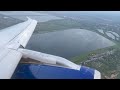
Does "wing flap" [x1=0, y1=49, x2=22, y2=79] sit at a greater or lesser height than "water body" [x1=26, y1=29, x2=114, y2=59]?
greater

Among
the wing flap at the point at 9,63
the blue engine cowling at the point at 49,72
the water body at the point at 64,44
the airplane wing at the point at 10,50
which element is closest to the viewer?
the wing flap at the point at 9,63

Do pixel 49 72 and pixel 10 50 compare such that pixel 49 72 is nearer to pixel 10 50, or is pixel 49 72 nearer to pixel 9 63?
pixel 9 63

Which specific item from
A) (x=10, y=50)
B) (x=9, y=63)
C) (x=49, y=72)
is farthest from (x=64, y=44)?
(x=9, y=63)

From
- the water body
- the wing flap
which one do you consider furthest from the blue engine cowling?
the water body

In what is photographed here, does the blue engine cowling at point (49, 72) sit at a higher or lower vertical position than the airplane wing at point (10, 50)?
lower

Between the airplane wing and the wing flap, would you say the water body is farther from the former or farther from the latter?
the wing flap

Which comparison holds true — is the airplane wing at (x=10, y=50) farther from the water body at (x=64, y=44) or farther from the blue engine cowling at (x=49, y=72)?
the water body at (x=64, y=44)

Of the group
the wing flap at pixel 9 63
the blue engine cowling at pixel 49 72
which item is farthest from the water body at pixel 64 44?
the blue engine cowling at pixel 49 72
